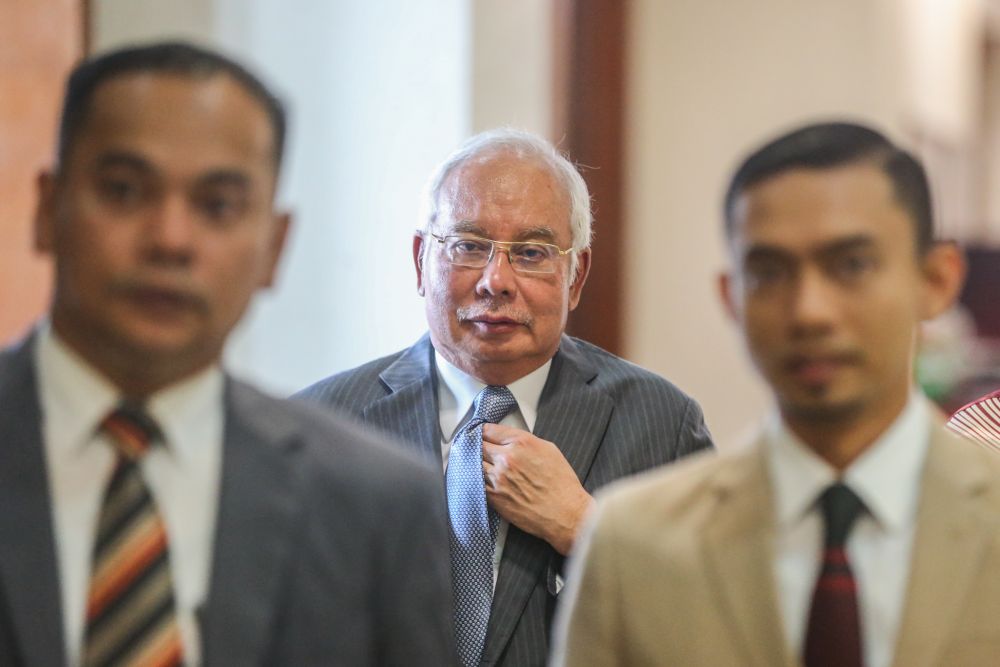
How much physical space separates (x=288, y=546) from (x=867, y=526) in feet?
1.45

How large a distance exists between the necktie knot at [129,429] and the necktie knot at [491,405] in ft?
2.17

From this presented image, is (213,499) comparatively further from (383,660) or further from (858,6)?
(858,6)

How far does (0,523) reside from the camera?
0.95 meters

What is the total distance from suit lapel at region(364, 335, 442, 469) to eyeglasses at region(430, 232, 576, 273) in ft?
0.49

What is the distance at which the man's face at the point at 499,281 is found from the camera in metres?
1.59

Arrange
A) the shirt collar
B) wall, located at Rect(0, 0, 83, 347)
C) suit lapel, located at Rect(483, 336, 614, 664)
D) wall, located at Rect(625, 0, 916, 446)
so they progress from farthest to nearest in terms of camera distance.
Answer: wall, located at Rect(625, 0, 916, 446)
wall, located at Rect(0, 0, 83, 347)
the shirt collar
suit lapel, located at Rect(483, 336, 614, 664)

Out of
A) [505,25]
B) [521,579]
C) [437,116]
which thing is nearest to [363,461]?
[521,579]

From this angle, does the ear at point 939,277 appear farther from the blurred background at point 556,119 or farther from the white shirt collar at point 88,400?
the white shirt collar at point 88,400

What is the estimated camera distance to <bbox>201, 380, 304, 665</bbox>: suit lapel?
37.9 inches

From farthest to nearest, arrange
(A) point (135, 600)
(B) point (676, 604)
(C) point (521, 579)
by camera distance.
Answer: (C) point (521, 579) → (B) point (676, 604) → (A) point (135, 600)

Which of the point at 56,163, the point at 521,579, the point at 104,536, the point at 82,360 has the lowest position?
the point at 521,579

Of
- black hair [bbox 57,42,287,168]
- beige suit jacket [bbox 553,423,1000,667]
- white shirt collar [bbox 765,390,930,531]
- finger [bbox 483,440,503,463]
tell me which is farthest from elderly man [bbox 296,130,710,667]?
black hair [bbox 57,42,287,168]

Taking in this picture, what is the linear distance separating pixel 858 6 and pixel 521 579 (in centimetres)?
426

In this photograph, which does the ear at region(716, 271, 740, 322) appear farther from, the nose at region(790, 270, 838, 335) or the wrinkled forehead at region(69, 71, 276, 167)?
the wrinkled forehead at region(69, 71, 276, 167)
